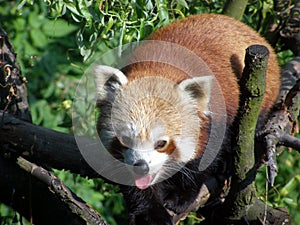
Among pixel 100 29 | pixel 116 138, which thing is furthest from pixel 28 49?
pixel 116 138

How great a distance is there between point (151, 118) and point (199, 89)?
0.25 m

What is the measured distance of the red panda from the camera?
3254mm

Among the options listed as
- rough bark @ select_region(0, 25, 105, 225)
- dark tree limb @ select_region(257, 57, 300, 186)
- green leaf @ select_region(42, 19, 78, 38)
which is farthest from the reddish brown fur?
green leaf @ select_region(42, 19, 78, 38)

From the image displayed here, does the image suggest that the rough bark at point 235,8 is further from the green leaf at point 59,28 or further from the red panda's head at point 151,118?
the green leaf at point 59,28

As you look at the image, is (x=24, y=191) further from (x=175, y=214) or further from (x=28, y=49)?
(x=28, y=49)

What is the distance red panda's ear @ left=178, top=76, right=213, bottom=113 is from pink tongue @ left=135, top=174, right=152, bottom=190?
0.40 m

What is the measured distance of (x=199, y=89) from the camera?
3.28 meters

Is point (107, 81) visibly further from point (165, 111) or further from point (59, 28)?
point (59, 28)

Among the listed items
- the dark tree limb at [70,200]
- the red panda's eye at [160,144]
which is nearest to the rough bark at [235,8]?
the red panda's eye at [160,144]

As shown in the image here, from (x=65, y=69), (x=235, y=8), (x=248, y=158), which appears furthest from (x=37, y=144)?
(x=65, y=69)

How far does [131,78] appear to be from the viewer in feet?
11.2

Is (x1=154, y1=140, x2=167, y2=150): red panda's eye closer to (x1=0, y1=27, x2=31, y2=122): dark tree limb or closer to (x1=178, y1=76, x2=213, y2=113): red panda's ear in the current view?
(x1=178, y1=76, x2=213, y2=113): red panda's ear

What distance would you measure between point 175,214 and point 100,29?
96 centimetres

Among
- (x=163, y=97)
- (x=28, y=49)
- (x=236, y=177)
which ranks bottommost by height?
(x=28, y=49)
